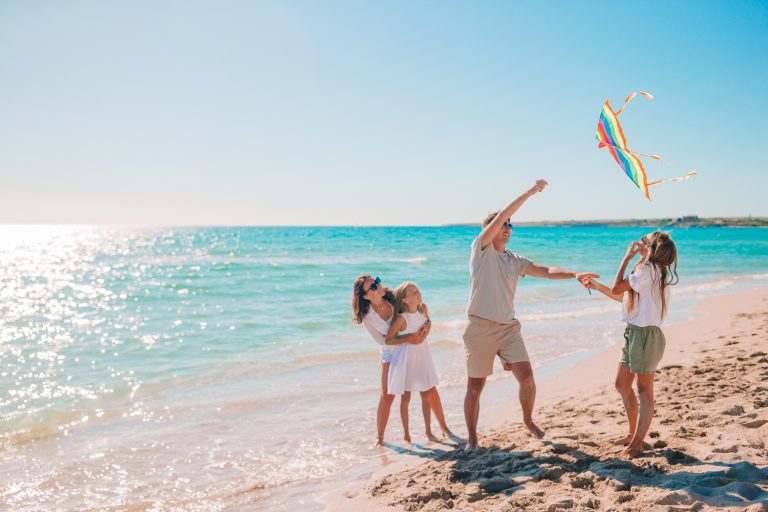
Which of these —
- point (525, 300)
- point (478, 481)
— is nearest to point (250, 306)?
point (525, 300)

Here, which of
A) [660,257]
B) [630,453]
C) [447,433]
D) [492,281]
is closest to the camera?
Result: [660,257]

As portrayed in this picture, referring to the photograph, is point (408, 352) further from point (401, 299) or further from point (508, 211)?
point (508, 211)

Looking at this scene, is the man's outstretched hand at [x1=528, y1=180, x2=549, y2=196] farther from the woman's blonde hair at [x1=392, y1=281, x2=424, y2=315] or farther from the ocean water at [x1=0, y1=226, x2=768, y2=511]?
the ocean water at [x1=0, y1=226, x2=768, y2=511]

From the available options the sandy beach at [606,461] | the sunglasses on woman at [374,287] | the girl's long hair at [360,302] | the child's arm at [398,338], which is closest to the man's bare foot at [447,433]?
the sandy beach at [606,461]

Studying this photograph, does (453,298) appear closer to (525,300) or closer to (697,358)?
(525,300)

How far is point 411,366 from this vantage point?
18.1 feet

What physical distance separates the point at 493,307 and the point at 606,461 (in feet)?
4.65

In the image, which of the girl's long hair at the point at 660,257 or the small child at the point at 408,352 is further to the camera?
the small child at the point at 408,352

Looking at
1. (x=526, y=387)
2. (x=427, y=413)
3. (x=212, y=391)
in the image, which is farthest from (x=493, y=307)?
(x=212, y=391)

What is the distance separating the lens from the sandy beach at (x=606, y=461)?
11.4 feet

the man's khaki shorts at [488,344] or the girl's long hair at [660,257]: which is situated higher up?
the girl's long hair at [660,257]

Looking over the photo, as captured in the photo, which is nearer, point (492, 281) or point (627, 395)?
point (627, 395)

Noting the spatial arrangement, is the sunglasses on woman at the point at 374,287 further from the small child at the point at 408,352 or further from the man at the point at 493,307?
the man at the point at 493,307

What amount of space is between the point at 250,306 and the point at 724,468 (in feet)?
48.0
